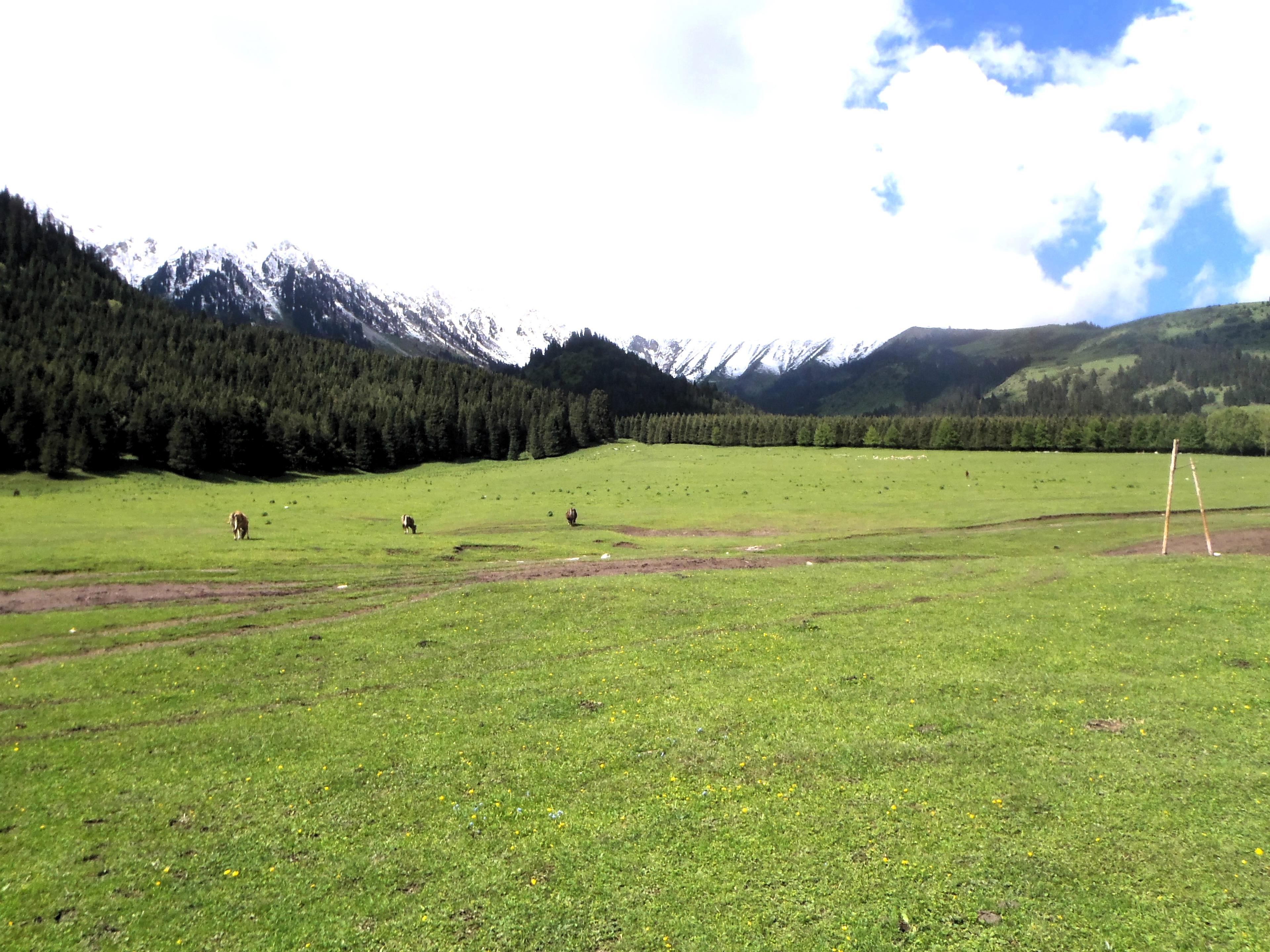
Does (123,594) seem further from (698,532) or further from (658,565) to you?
(698,532)

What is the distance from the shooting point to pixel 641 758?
15289 mm

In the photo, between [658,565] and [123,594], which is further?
[658,565]

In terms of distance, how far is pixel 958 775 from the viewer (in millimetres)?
14023

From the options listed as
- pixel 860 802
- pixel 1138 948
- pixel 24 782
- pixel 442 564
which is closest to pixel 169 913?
pixel 24 782

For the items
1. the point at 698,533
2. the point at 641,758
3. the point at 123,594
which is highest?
the point at 123,594

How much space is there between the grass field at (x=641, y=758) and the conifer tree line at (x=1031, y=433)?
13142 centimetres

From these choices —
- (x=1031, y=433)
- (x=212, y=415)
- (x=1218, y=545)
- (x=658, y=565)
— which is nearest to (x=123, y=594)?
(x=658, y=565)

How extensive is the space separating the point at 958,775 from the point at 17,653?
103 feet

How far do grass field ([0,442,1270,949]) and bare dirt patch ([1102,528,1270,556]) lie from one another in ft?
39.1

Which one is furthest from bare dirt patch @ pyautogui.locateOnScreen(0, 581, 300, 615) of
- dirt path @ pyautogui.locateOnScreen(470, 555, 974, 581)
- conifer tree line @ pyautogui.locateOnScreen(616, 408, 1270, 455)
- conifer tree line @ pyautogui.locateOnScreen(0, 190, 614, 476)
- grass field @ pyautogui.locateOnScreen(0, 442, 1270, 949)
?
conifer tree line @ pyautogui.locateOnScreen(616, 408, 1270, 455)

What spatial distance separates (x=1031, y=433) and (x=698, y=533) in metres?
132

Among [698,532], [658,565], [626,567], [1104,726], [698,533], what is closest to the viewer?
[1104,726]

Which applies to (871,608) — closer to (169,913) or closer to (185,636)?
(169,913)

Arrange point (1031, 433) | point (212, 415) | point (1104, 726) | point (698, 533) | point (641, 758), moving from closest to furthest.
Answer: point (641, 758) < point (1104, 726) < point (698, 533) < point (212, 415) < point (1031, 433)
